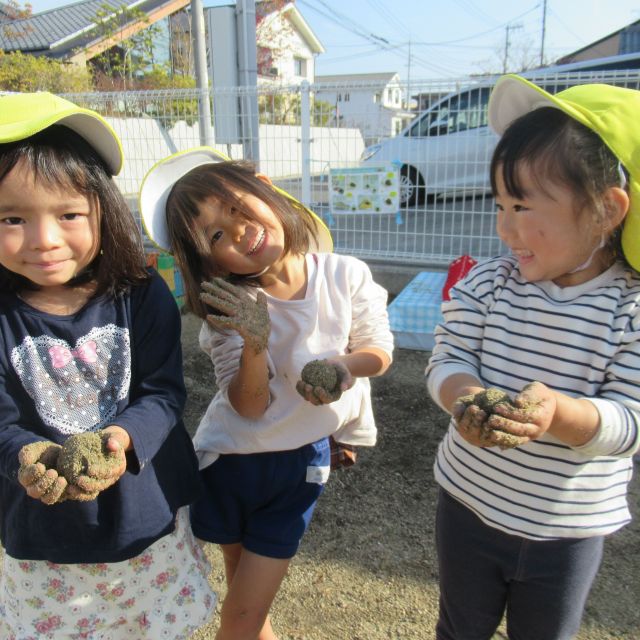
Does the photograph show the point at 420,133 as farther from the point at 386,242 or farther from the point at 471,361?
the point at 471,361

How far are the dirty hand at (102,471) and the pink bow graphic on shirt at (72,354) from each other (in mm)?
189

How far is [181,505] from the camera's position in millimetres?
1257

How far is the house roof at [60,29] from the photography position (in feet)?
55.2

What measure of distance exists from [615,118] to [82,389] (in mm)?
1145

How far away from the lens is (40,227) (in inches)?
41.5

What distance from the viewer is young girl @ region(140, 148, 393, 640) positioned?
4.25 ft

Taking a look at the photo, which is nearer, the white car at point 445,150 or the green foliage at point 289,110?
the white car at point 445,150

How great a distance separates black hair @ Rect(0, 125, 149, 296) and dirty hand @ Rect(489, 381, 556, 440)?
825mm

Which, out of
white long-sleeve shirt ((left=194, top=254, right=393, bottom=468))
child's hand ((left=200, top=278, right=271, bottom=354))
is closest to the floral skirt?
white long-sleeve shirt ((left=194, top=254, right=393, bottom=468))

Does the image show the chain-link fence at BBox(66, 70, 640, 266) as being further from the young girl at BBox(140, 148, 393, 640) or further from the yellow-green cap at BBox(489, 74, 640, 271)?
the yellow-green cap at BBox(489, 74, 640, 271)

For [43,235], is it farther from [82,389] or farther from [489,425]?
[489,425]

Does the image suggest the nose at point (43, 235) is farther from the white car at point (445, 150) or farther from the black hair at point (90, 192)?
the white car at point (445, 150)

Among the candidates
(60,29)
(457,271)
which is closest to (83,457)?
(457,271)

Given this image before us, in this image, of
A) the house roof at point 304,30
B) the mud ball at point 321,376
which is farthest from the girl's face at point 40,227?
the house roof at point 304,30
